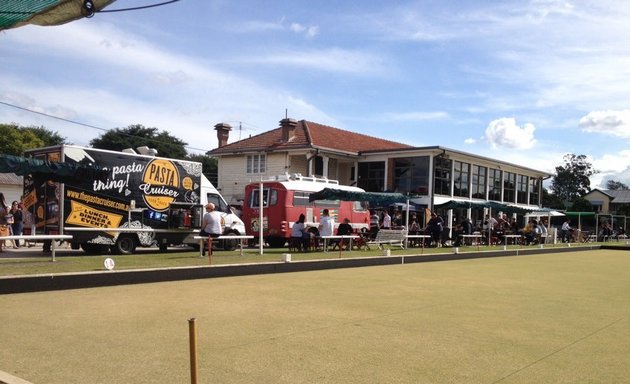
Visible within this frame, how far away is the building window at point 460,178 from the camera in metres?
35.8

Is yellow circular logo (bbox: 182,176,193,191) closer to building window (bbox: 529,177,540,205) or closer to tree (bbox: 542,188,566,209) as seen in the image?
building window (bbox: 529,177,540,205)

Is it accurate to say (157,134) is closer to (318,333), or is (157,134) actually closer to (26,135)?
(26,135)

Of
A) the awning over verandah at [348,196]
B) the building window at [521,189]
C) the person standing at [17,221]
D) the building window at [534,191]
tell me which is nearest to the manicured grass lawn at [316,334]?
the awning over verandah at [348,196]

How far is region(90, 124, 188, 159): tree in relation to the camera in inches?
2111

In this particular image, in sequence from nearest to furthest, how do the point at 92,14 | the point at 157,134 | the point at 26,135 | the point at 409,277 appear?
the point at 92,14 → the point at 409,277 → the point at 26,135 → the point at 157,134

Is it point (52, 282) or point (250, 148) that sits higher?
point (250, 148)

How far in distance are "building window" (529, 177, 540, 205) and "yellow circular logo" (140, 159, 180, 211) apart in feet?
121

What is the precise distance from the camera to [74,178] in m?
13.8

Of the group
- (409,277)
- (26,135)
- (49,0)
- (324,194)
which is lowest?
(409,277)

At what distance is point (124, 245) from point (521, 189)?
36.2 m

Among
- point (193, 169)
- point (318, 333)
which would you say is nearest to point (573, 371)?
point (318, 333)

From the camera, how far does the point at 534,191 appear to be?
4716 cm

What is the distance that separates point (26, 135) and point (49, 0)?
4691 cm

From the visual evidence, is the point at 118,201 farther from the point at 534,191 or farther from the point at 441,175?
the point at 534,191
